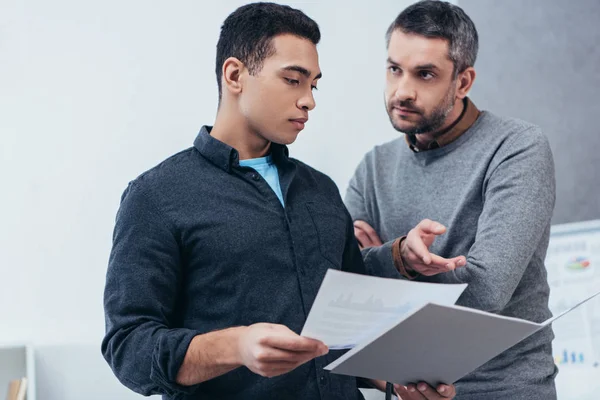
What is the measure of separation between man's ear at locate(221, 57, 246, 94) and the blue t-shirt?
144 millimetres

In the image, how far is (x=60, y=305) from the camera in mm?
2338

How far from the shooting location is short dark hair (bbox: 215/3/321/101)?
1558 mm

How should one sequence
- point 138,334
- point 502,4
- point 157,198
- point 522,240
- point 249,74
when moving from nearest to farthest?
1. point 138,334
2. point 157,198
3. point 249,74
4. point 522,240
5. point 502,4

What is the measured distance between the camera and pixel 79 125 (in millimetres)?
2355

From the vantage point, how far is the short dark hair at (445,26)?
1.94 metres

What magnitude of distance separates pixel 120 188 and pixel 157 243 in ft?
3.56

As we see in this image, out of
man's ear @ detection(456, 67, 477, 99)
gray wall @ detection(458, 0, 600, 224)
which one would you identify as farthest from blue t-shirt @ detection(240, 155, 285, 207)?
gray wall @ detection(458, 0, 600, 224)

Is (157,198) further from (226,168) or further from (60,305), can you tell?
(60,305)

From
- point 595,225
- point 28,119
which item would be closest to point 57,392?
point 28,119

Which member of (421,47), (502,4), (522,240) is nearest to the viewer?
(522,240)

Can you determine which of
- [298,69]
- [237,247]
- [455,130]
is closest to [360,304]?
[237,247]

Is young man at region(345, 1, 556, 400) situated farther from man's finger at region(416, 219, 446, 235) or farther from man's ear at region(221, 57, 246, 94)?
man's ear at region(221, 57, 246, 94)

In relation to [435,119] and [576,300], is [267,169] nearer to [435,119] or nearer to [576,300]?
[435,119]

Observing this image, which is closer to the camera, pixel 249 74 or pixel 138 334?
pixel 138 334
